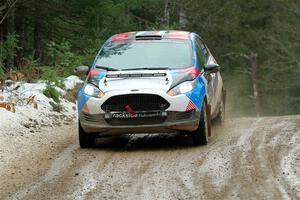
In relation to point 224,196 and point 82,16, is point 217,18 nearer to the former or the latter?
point 82,16

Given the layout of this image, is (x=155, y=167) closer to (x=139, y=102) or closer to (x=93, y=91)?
(x=139, y=102)

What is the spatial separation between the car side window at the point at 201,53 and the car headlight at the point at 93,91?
6.28 feet

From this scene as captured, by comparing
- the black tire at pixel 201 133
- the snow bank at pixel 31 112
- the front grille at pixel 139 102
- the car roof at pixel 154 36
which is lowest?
the snow bank at pixel 31 112

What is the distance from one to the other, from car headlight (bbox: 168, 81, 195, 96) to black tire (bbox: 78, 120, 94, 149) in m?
1.53

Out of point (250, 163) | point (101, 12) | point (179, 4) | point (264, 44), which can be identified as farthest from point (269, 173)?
point (264, 44)

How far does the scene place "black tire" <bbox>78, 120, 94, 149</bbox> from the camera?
10406 mm

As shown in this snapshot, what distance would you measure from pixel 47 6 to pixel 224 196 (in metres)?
16.7

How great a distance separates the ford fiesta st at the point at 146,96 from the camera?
9.93m

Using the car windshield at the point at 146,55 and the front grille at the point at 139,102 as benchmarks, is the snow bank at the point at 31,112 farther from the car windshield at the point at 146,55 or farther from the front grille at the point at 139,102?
the front grille at the point at 139,102

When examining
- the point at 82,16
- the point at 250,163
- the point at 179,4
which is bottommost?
the point at 179,4

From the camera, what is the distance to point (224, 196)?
7012 mm

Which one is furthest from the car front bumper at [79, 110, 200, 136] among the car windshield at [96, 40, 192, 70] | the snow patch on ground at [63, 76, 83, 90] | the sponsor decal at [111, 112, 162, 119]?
the snow patch on ground at [63, 76, 83, 90]

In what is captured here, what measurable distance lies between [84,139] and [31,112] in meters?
2.69

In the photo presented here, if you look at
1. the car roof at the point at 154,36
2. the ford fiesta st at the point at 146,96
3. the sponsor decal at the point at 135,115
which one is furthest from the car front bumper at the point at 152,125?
the car roof at the point at 154,36
